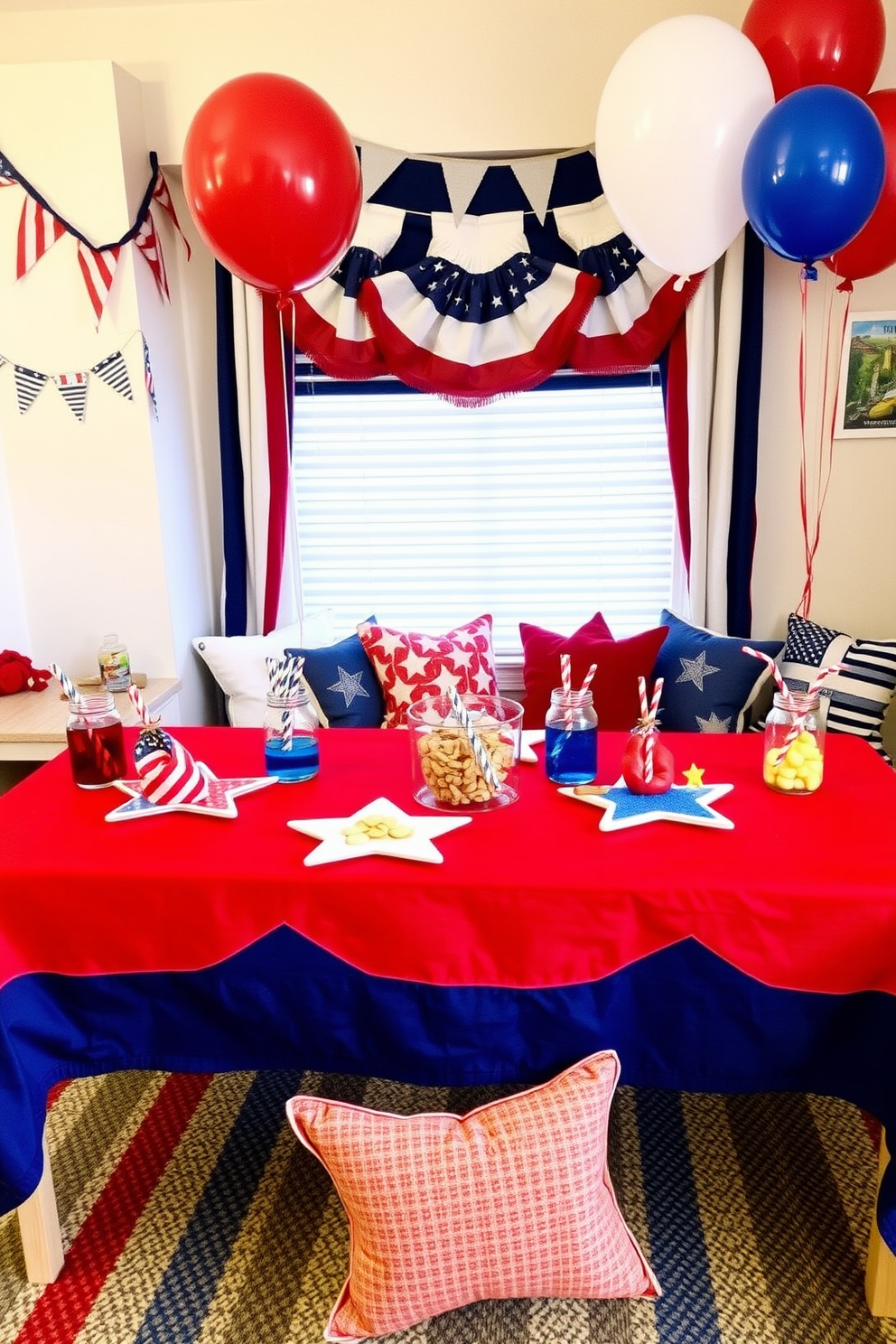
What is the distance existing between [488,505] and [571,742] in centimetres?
159

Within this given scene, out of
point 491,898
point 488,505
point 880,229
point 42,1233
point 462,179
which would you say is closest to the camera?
point 491,898

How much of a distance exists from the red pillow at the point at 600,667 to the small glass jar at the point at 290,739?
963mm

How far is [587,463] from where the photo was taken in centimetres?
297

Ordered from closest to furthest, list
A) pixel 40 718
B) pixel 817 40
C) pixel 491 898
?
pixel 491 898
pixel 817 40
pixel 40 718

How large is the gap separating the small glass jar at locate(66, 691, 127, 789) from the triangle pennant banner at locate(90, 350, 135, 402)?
4.42 ft

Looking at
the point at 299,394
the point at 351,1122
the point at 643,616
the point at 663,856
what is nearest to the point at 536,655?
the point at 643,616

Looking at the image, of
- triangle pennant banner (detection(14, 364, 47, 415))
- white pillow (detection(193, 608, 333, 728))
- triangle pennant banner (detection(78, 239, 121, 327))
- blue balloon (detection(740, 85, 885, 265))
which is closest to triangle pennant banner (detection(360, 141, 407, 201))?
triangle pennant banner (detection(78, 239, 121, 327))

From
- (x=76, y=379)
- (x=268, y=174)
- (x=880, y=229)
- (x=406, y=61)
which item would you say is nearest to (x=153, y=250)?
(x=76, y=379)

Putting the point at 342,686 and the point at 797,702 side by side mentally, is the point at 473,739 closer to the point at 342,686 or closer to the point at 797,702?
the point at 797,702

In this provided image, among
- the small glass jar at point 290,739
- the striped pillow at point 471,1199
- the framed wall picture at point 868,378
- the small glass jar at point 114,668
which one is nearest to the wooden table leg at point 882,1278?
the striped pillow at point 471,1199

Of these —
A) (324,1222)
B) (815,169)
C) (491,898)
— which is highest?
(815,169)

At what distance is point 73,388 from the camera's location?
2.62 metres

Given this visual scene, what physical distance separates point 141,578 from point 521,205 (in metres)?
1.64

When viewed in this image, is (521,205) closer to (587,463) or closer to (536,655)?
(587,463)
